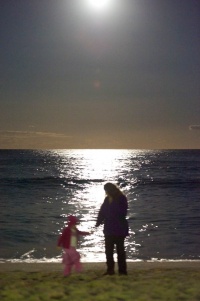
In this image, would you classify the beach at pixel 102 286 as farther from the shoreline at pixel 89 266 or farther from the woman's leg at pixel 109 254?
the shoreline at pixel 89 266

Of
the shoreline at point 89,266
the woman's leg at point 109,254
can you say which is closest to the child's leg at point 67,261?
the woman's leg at point 109,254

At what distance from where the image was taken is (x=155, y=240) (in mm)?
18281

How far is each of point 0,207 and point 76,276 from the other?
23.1m

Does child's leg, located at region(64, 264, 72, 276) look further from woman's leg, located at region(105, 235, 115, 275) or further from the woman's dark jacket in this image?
the woman's dark jacket

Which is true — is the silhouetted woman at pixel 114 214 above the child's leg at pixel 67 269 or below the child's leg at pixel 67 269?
above

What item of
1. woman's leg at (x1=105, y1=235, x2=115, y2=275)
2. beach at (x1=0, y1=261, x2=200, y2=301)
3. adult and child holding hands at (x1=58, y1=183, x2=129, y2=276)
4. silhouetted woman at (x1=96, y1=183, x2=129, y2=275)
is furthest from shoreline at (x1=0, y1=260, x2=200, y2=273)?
silhouetted woman at (x1=96, y1=183, x2=129, y2=275)

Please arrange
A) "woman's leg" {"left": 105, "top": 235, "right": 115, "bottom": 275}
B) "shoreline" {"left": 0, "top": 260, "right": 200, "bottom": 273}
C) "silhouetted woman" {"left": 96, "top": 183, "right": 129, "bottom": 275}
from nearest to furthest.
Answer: "silhouetted woman" {"left": 96, "top": 183, "right": 129, "bottom": 275}, "woman's leg" {"left": 105, "top": 235, "right": 115, "bottom": 275}, "shoreline" {"left": 0, "top": 260, "right": 200, "bottom": 273}

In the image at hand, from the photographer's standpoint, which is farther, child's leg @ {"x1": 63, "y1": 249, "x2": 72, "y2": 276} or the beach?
child's leg @ {"x1": 63, "y1": 249, "x2": 72, "y2": 276}

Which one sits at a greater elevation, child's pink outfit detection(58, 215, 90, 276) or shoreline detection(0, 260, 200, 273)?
child's pink outfit detection(58, 215, 90, 276)

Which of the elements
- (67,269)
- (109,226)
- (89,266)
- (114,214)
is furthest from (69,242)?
(89,266)

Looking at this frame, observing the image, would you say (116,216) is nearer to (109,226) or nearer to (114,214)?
→ (114,214)

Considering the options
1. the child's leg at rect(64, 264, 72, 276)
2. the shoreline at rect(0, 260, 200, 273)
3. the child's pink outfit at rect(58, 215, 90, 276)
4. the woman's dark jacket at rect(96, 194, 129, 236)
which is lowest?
the shoreline at rect(0, 260, 200, 273)

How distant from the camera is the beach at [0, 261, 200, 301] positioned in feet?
24.4

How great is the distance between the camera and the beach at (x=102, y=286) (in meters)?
7.45
